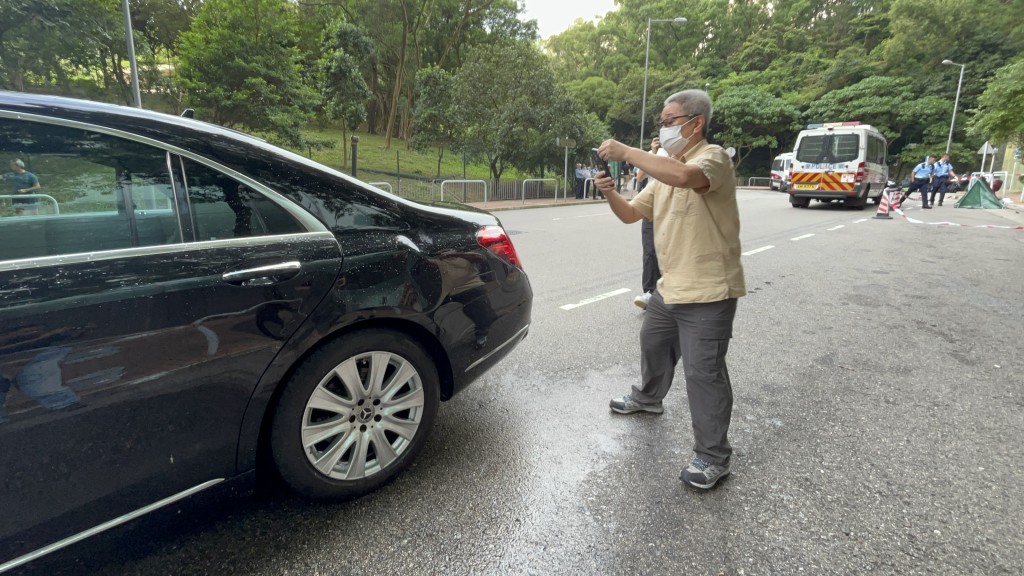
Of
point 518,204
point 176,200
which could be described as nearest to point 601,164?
point 176,200

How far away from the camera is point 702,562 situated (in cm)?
190

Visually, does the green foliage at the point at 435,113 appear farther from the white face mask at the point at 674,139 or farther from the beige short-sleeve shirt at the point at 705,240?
the beige short-sleeve shirt at the point at 705,240

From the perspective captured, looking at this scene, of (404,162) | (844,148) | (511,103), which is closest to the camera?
(844,148)

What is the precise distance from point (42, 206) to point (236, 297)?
0.62 meters

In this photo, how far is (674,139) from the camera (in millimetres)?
2369

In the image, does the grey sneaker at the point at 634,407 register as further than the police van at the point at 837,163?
No

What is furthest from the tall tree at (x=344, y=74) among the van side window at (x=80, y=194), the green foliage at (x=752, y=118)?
the green foliage at (x=752, y=118)

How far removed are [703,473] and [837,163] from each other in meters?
17.1

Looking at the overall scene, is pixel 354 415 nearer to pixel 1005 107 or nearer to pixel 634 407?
pixel 634 407

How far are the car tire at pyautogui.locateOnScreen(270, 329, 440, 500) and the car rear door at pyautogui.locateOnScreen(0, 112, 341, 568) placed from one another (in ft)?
0.57

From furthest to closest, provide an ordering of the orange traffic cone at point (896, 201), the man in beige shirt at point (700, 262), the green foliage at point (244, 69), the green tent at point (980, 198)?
the green tent at point (980, 198), the green foliage at point (244, 69), the orange traffic cone at point (896, 201), the man in beige shirt at point (700, 262)

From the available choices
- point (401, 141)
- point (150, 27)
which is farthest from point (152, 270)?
point (401, 141)

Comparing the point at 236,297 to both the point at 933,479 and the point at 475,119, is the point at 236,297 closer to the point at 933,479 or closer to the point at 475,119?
the point at 933,479

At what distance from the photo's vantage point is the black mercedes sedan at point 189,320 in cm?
146
